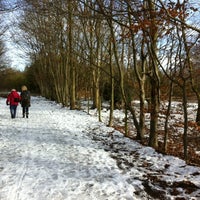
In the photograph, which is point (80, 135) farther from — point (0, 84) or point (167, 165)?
point (0, 84)

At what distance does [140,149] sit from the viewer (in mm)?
10578

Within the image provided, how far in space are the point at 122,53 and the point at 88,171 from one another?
17.6 m

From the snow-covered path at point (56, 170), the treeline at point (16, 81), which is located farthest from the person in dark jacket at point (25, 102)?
the treeline at point (16, 81)

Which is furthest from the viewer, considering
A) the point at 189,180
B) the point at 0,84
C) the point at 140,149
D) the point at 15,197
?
the point at 0,84

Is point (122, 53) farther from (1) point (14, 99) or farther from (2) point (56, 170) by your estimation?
(2) point (56, 170)

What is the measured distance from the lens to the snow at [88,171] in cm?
622

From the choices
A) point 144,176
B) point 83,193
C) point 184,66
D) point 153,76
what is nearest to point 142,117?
point 153,76

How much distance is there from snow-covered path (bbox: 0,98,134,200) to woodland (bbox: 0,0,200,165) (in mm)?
2744

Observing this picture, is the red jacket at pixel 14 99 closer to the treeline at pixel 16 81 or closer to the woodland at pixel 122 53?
the woodland at pixel 122 53

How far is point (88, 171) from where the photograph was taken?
25.2ft

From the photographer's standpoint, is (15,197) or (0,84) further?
(0,84)

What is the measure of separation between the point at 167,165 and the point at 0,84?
301 ft

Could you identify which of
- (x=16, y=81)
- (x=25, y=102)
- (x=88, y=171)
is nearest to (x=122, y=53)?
(x=25, y=102)

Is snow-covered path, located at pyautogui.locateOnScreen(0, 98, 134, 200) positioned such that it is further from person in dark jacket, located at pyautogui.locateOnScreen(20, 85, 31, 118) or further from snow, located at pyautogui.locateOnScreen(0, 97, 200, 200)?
person in dark jacket, located at pyautogui.locateOnScreen(20, 85, 31, 118)
